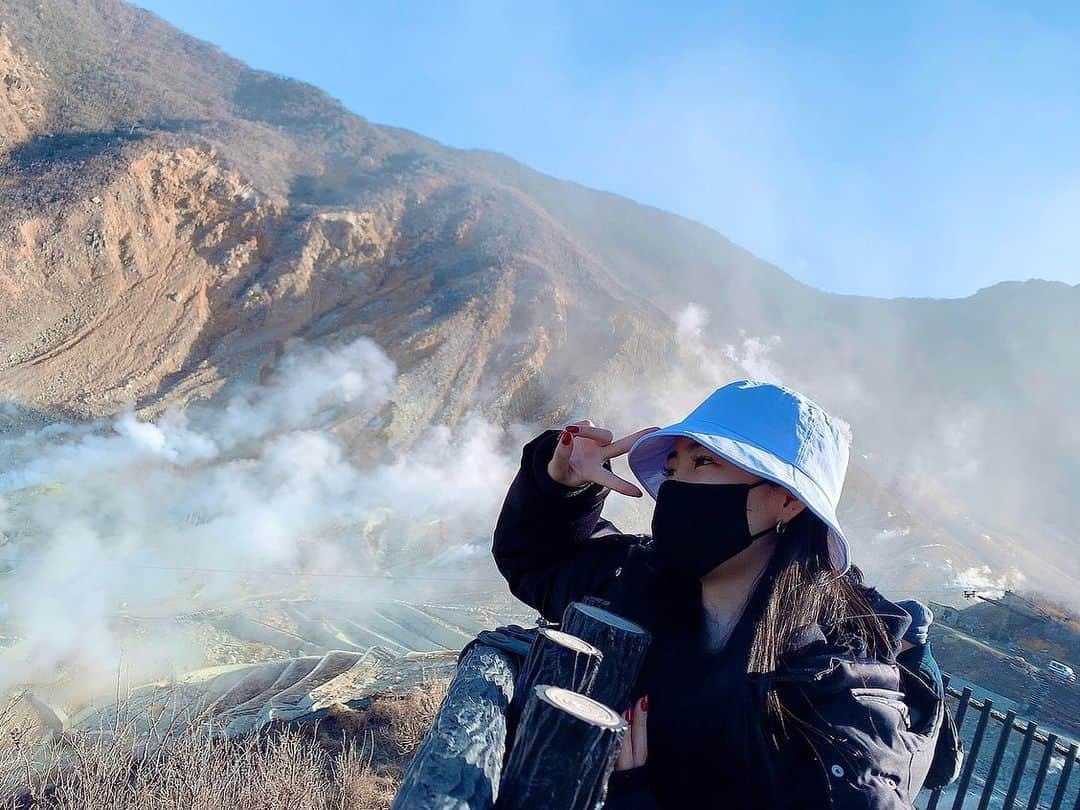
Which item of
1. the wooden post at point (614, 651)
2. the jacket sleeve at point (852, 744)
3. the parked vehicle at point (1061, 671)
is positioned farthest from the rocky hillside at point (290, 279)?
the jacket sleeve at point (852, 744)

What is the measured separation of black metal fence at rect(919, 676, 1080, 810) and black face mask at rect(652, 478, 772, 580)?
3.58 metres

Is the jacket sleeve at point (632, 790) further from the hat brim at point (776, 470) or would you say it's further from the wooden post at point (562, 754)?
the hat brim at point (776, 470)

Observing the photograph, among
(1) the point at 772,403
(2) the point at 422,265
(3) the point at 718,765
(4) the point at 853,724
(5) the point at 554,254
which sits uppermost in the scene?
(5) the point at 554,254

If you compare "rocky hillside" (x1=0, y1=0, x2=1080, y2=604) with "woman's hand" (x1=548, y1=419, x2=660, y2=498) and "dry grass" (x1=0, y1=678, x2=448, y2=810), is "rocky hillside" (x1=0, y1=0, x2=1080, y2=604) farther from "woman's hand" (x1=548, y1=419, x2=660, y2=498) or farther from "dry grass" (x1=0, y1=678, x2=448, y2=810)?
"woman's hand" (x1=548, y1=419, x2=660, y2=498)

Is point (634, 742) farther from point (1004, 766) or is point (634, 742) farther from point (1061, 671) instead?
point (1061, 671)

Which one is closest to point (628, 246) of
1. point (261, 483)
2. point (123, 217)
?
point (123, 217)

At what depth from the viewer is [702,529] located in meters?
1.78

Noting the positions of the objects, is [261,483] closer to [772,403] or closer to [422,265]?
[422,265]

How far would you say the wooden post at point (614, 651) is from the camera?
1467 mm

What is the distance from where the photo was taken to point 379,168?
3462 cm

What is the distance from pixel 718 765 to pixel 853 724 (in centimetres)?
27

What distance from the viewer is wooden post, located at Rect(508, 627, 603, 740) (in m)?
1.39

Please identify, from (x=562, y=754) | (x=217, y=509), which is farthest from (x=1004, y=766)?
(x=217, y=509)

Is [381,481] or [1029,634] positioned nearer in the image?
[1029,634]
